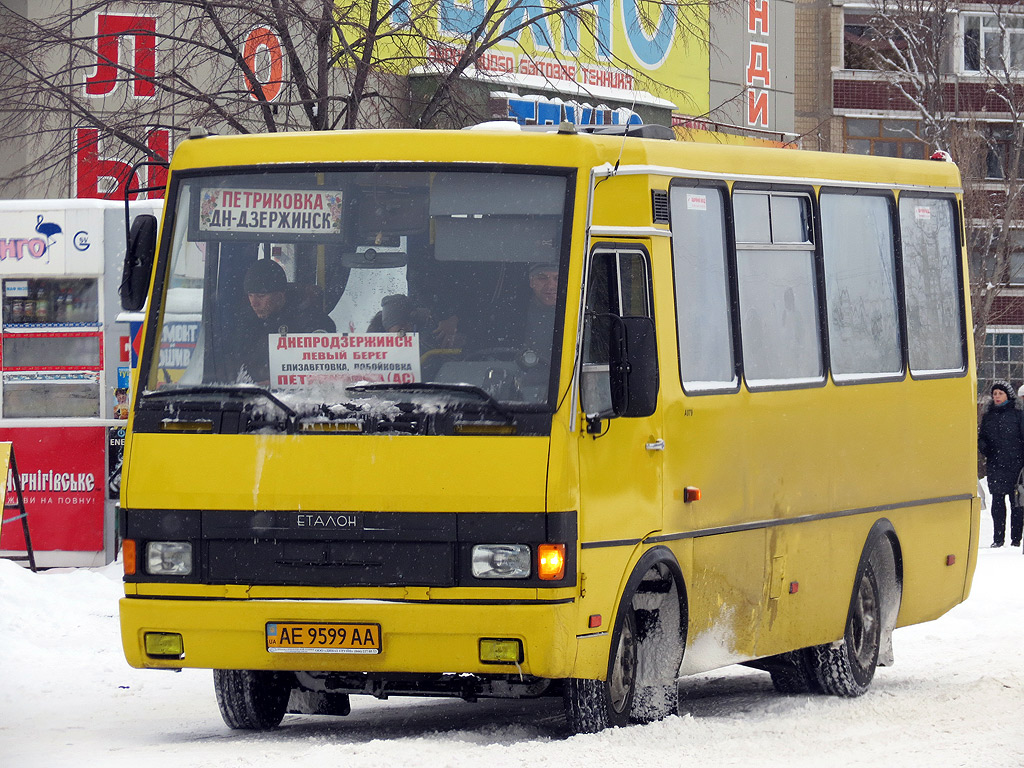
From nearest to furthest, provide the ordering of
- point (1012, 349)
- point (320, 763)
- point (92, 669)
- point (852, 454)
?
point (320, 763) → point (852, 454) → point (92, 669) → point (1012, 349)

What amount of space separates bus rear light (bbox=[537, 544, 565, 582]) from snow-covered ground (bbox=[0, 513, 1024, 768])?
2.31 ft

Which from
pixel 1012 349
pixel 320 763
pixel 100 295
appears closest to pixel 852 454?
pixel 320 763

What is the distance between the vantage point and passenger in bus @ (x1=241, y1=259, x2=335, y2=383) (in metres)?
8.66

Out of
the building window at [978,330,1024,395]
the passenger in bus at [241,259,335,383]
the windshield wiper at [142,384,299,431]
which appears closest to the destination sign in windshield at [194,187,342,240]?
the passenger in bus at [241,259,335,383]

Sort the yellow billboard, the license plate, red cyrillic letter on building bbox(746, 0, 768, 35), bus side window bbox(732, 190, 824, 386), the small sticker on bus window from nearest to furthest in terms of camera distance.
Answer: the license plate < the small sticker on bus window < bus side window bbox(732, 190, 824, 386) < the yellow billboard < red cyrillic letter on building bbox(746, 0, 768, 35)

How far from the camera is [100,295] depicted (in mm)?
18172

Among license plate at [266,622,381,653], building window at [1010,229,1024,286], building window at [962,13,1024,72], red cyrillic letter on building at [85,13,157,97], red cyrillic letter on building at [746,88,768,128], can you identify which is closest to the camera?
license plate at [266,622,381,653]

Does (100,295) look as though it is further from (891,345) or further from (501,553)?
(501,553)

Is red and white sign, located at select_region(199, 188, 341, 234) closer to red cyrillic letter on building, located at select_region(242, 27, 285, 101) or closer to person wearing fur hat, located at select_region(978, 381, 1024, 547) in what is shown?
red cyrillic letter on building, located at select_region(242, 27, 285, 101)

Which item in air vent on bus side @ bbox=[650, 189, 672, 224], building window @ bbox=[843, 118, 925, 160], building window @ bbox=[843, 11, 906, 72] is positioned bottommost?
air vent on bus side @ bbox=[650, 189, 672, 224]

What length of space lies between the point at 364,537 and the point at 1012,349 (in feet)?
152

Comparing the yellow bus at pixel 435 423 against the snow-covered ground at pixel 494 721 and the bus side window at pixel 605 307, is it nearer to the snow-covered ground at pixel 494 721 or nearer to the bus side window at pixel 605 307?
the bus side window at pixel 605 307

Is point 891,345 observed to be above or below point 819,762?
above

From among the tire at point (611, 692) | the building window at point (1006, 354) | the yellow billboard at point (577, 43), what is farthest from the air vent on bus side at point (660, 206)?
the building window at point (1006, 354)
